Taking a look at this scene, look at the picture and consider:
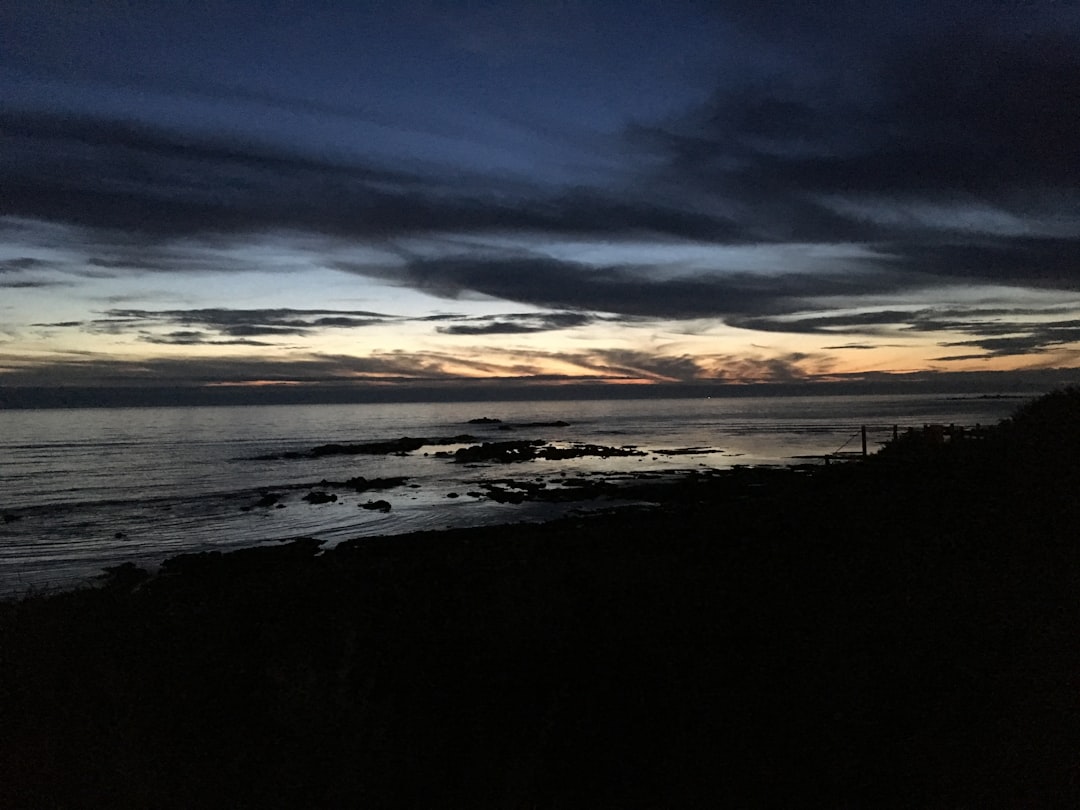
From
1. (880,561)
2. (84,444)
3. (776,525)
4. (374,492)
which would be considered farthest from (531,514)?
(84,444)

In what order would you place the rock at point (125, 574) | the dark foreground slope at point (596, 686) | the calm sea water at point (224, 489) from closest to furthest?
the dark foreground slope at point (596, 686), the rock at point (125, 574), the calm sea water at point (224, 489)

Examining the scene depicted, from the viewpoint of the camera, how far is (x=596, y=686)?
26.8ft

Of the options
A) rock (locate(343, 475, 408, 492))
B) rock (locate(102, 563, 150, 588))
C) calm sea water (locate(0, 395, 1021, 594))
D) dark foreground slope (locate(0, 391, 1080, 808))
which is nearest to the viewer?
dark foreground slope (locate(0, 391, 1080, 808))

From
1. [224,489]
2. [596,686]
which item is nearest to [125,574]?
[596,686]

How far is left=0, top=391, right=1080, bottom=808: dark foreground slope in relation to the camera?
20.9 feet

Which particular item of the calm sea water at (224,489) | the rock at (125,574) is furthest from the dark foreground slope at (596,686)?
the calm sea water at (224,489)

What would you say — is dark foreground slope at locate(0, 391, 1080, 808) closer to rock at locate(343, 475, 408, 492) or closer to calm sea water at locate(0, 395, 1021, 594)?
calm sea water at locate(0, 395, 1021, 594)

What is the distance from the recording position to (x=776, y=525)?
55.7ft

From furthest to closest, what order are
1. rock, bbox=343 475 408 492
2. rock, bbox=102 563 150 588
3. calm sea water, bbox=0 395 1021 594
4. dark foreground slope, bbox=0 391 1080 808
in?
rock, bbox=343 475 408 492, calm sea water, bbox=0 395 1021 594, rock, bbox=102 563 150 588, dark foreground slope, bbox=0 391 1080 808

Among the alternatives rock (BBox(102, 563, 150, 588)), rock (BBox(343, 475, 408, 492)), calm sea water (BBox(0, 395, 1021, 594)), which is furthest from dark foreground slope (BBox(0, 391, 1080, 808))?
rock (BBox(343, 475, 408, 492))

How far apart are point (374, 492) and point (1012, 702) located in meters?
38.6

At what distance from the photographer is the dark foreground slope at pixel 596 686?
20.9 ft

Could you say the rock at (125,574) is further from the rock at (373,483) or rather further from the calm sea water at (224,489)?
the rock at (373,483)

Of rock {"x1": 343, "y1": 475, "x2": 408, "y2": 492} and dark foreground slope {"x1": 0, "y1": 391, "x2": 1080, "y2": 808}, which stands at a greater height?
dark foreground slope {"x1": 0, "y1": 391, "x2": 1080, "y2": 808}
